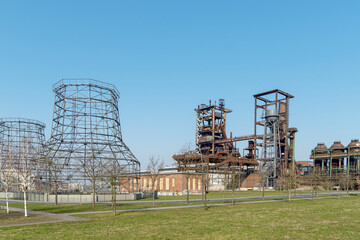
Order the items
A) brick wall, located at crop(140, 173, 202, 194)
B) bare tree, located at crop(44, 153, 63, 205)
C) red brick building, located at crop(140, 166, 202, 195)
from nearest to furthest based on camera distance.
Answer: bare tree, located at crop(44, 153, 63, 205) → red brick building, located at crop(140, 166, 202, 195) → brick wall, located at crop(140, 173, 202, 194)

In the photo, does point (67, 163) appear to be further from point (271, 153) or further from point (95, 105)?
point (271, 153)

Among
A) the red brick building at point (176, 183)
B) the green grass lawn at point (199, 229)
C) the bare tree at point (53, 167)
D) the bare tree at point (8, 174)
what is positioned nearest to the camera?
the green grass lawn at point (199, 229)

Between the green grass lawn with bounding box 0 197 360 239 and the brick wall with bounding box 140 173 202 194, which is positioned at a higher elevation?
the green grass lawn with bounding box 0 197 360 239

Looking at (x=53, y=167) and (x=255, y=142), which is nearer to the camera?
(x=53, y=167)

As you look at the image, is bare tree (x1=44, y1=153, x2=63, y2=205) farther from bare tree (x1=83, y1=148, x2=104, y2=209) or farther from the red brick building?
the red brick building

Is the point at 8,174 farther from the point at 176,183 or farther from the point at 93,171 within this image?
the point at 176,183

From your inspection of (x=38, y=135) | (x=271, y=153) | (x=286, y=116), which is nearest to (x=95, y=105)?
(x=38, y=135)

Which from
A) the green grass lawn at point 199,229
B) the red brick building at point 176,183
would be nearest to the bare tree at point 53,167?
the red brick building at point 176,183

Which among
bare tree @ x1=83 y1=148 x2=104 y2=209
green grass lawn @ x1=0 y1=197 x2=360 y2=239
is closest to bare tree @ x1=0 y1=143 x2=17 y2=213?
bare tree @ x1=83 y1=148 x2=104 y2=209

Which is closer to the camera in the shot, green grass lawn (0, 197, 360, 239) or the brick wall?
green grass lawn (0, 197, 360, 239)

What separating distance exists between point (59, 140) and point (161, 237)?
4414 centimetres

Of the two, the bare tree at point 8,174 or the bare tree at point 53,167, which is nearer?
the bare tree at point 8,174

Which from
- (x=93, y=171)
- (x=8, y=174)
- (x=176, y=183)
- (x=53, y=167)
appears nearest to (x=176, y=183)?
(x=176, y=183)

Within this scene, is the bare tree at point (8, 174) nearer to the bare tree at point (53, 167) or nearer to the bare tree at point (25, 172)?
the bare tree at point (25, 172)
